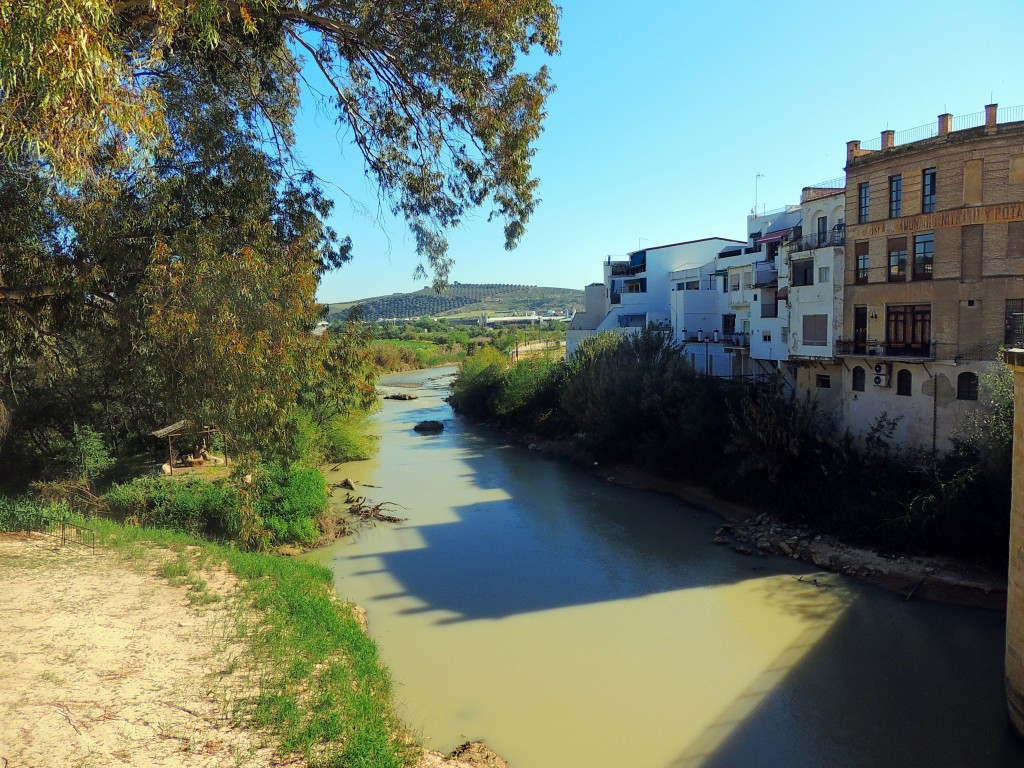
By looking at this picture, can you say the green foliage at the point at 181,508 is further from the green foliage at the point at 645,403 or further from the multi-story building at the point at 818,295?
the multi-story building at the point at 818,295

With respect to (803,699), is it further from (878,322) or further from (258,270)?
(878,322)

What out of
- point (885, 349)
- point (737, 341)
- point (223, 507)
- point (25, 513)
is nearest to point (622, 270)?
point (737, 341)

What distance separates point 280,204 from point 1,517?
900 centimetres

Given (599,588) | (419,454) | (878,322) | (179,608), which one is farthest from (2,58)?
(419,454)

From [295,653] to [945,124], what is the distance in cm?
1931

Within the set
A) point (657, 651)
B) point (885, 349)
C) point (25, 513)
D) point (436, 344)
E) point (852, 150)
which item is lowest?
point (657, 651)

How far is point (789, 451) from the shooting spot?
2116 cm

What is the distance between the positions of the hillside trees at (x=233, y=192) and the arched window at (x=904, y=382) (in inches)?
525

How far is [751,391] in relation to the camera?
2406 centimetres

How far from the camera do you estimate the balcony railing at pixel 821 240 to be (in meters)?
21.5

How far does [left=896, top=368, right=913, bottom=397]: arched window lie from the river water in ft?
20.4

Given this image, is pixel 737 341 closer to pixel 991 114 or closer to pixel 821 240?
pixel 821 240

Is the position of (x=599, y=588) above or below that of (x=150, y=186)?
below

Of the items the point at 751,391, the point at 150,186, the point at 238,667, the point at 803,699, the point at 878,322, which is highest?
the point at 150,186
